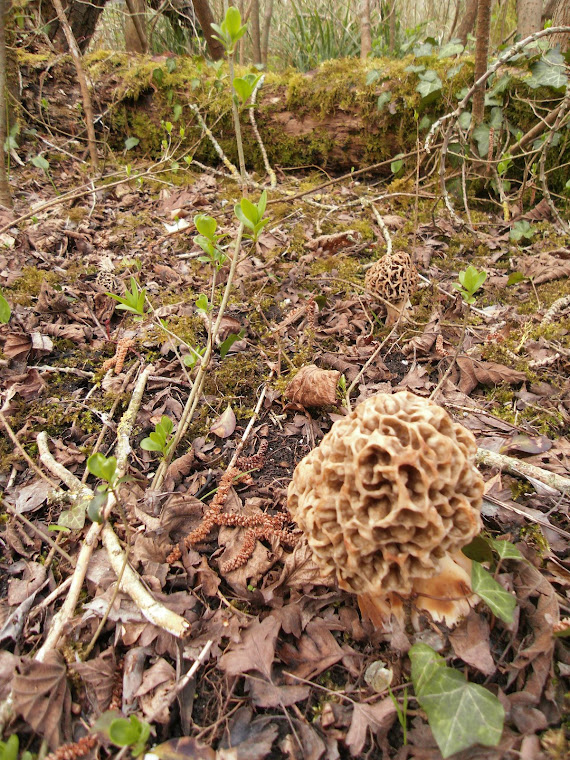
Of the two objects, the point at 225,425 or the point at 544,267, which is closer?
the point at 225,425

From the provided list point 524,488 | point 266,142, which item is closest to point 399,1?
point 266,142

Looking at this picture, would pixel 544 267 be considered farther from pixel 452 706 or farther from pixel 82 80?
pixel 82 80

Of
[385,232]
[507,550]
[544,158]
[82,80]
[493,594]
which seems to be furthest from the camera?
[82,80]

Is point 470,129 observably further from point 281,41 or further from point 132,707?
point 281,41

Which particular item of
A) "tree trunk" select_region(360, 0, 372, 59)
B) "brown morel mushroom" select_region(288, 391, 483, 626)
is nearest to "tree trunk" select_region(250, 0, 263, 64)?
"tree trunk" select_region(360, 0, 372, 59)

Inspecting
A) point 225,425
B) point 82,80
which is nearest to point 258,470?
point 225,425

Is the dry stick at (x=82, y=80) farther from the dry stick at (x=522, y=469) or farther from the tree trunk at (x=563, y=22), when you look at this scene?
the dry stick at (x=522, y=469)
